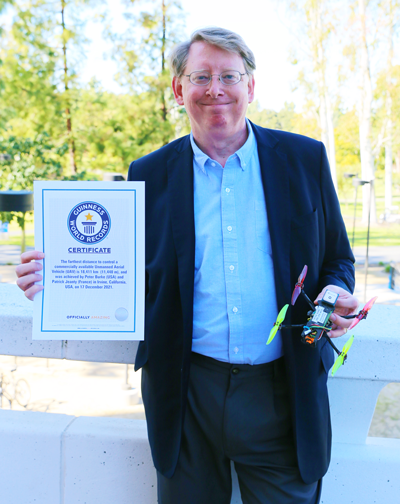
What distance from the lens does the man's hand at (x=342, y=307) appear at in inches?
50.8

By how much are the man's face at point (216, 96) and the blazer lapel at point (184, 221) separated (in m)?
0.13

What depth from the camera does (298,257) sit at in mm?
1444

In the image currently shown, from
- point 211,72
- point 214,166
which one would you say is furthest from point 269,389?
point 211,72

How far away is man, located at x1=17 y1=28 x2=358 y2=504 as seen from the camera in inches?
56.8

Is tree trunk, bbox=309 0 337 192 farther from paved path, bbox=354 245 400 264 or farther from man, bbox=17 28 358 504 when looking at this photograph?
man, bbox=17 28 358 504

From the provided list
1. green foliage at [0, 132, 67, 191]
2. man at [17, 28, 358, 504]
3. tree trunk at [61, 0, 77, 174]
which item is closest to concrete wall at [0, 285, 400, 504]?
man at [17, 28, 358, 504]

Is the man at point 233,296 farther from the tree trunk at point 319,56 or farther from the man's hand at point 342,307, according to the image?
the tree trunk at point 319,56

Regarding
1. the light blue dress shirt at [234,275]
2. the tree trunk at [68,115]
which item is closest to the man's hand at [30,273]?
the light blue dress shirt at [234,275]

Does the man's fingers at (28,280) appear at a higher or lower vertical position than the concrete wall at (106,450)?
higher

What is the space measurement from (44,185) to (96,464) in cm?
112

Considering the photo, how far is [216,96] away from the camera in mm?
1521

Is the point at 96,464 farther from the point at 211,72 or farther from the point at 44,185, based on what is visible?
the point at 211,72

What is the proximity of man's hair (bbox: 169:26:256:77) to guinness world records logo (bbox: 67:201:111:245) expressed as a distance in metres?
0.60

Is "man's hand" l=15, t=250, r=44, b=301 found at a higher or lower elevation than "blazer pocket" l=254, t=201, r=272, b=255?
lower
